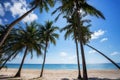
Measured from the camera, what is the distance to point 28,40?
2731 cm

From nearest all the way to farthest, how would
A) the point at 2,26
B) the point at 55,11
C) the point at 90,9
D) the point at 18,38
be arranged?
the point at 90,9 → the point at 55,11 → the point at 2,26 → the point at 18,38

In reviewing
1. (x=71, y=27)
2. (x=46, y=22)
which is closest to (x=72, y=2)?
(x=71, y=27)

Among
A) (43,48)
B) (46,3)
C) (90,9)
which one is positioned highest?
(46,3)

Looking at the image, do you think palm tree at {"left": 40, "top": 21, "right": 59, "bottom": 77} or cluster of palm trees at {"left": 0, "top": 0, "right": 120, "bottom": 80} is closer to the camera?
cluster of palm trees at {"left": 0, "top": 0, "right": 120, "bottom": 80}

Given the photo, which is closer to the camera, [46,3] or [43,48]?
[46,3]

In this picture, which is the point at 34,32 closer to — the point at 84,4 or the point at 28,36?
the point at 28,36

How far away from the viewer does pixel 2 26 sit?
2336cm

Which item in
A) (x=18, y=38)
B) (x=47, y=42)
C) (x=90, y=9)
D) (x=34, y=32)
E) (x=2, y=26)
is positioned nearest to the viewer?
(x=90, y=9)

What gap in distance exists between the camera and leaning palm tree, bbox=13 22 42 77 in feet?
86.3

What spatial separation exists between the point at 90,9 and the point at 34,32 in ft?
38.3

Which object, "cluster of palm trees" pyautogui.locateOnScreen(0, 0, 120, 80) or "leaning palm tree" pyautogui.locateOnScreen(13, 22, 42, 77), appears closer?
"cluster of palm trees" pyautogui.locateOnScreen(0, 0, 120, 80)

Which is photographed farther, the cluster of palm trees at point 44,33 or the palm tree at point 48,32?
the palm tree at point 48,32

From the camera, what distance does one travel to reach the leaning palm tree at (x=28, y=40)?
26308 mm

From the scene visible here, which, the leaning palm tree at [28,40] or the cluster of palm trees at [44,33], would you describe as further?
the leaning palm tree at [28,40]
